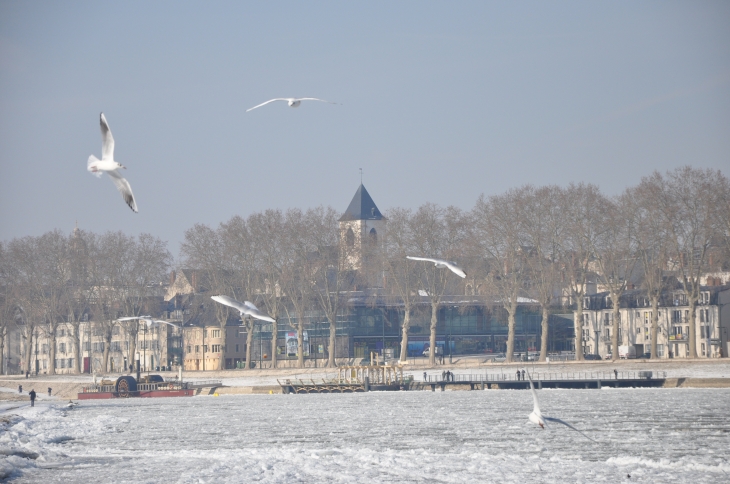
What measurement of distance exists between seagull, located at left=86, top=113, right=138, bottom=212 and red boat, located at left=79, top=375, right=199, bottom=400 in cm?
6888

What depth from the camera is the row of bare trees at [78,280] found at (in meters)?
118

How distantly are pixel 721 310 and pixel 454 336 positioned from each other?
28735 mm

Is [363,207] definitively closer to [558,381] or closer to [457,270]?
[558,381]

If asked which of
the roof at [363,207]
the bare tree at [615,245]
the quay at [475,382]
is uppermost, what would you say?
the roof at [363,207]

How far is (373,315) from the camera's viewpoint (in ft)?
412

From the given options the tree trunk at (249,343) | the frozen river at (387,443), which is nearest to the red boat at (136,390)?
the tree trunk at (249,343)

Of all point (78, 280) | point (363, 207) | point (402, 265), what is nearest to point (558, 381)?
point (402, 265)

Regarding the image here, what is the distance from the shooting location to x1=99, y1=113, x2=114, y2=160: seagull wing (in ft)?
82.9

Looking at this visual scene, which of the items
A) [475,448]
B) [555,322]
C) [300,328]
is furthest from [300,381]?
[475,448]

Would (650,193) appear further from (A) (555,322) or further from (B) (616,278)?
(A) (555,322)

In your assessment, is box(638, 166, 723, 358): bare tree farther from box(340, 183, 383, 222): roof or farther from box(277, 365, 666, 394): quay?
box(340, 183, 383, 222): roof

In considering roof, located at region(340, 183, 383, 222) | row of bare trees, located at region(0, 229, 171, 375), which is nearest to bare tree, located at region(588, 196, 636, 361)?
row of bare trees, located at region(0, 229, 171, 375)

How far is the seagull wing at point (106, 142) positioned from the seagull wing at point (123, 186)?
0.40 metres

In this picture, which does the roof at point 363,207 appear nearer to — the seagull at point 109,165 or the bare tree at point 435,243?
the bare tree at point 435,243
